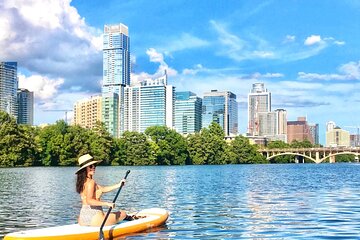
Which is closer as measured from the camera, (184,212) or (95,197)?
(95,197)

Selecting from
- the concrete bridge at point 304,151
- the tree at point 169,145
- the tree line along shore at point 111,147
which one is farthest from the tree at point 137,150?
the concrete bridge at point 304,151

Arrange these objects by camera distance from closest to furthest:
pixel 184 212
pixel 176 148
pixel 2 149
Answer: pixel 184 212
pixel 2 149
pixel 176 148

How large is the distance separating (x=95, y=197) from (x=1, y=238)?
406 centimetres

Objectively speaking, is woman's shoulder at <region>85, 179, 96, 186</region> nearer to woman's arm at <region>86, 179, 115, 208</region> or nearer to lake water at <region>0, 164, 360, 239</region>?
woman's arm at <region>86, 179, 115, 208</region>

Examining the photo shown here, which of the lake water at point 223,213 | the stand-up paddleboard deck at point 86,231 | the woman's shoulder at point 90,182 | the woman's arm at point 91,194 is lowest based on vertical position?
the lake water at point 223,213

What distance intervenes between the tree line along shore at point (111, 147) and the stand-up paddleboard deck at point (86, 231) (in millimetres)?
86428

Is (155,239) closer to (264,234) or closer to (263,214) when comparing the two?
(264,234)

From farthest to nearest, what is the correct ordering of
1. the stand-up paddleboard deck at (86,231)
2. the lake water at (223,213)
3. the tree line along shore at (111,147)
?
the tree line along shore at (111,147) < the lake water at (223,213) < the stand-up paddleboard deck at (86,231)

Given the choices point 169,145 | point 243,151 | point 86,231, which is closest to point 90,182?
point 86,231

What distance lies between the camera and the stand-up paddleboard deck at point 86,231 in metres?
16.9

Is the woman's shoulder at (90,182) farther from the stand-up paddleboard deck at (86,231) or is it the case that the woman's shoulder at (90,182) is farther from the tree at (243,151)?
the tree at (243,151)

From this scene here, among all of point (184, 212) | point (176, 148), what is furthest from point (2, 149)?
point (184, 212)

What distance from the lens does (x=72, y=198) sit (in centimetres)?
3475

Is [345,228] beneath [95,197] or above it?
beneath
